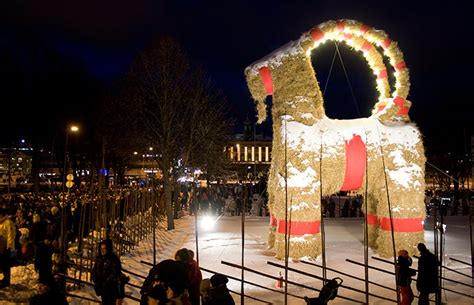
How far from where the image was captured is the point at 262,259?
9.99 m

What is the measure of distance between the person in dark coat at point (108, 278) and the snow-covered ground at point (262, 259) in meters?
1.35

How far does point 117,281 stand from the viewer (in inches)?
234

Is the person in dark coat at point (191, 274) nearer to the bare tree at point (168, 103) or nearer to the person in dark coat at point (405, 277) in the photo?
the person in dark coat at point (405, 277)

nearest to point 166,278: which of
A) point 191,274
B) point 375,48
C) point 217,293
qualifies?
point 217,293

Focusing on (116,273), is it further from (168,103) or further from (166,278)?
(168,103)

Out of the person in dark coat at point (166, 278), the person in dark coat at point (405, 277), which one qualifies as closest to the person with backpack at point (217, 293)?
the person in dark coat at point (166, 278)

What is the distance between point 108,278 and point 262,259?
15.8 feet

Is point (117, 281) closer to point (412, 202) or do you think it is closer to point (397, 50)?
point (412, 202)

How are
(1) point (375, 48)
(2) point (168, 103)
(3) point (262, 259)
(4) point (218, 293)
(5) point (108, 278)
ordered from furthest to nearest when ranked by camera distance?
(2) point (168, 103) → (1) point (375, 48) → (3) point (262, 259) → (5) point (108, 278) → (4) point (218, 293)

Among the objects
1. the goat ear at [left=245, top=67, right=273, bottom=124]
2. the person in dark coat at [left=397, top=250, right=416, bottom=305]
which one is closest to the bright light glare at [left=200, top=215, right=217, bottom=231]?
the goat ear at [left=245, top=67, right=273, bottom=124]

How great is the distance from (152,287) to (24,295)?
4897mm

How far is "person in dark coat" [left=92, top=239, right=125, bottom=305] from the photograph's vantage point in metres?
5.88

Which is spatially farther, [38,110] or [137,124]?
[38,110]

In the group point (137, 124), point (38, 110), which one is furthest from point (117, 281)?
point (38, 110)
